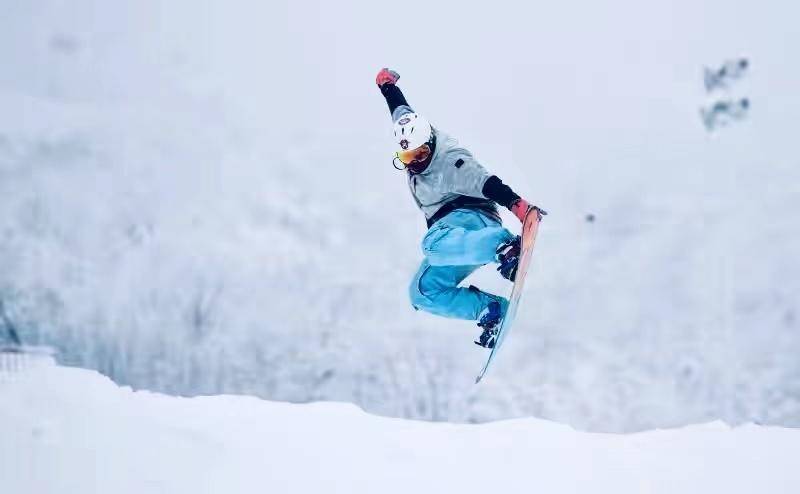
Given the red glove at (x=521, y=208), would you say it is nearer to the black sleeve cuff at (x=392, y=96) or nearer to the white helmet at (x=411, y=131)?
the white helmet at (x=411, y=131)

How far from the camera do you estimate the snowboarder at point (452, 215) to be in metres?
4.16

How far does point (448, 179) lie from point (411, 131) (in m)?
0.33

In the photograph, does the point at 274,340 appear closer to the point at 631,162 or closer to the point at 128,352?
the point at 128,352

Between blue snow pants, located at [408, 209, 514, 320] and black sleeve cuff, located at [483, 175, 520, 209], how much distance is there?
20cm

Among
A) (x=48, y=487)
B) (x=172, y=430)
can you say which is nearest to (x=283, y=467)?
(x=172, y=430)

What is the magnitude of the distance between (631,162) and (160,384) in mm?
13220

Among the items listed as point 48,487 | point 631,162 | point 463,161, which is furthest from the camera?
point 631,162

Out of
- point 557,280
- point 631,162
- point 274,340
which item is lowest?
point 274,340

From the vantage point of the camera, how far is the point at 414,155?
4.30 metres

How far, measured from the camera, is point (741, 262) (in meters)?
18.2

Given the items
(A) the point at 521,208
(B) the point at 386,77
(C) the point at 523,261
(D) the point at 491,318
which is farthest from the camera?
(D) the point at 491,318

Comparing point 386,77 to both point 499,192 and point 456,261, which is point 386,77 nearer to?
point 499,192

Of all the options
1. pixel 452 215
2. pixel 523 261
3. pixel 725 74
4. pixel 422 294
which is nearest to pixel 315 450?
pixel 422 294

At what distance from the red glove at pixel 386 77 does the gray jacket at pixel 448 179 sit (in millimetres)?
171
